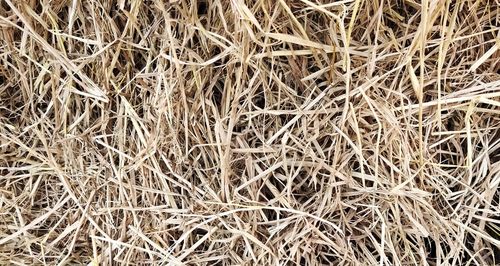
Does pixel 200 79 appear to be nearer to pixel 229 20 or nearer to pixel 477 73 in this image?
pixel 229 20

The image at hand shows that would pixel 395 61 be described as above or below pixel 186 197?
above

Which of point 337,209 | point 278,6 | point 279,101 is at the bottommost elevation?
point 337,209

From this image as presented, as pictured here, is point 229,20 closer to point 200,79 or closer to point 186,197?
point 200,79

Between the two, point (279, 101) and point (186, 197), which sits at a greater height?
point (279, 101)

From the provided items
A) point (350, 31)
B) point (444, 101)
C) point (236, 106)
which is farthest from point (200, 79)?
point (444, 101)

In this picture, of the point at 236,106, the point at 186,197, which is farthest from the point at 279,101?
the point at 186,197
